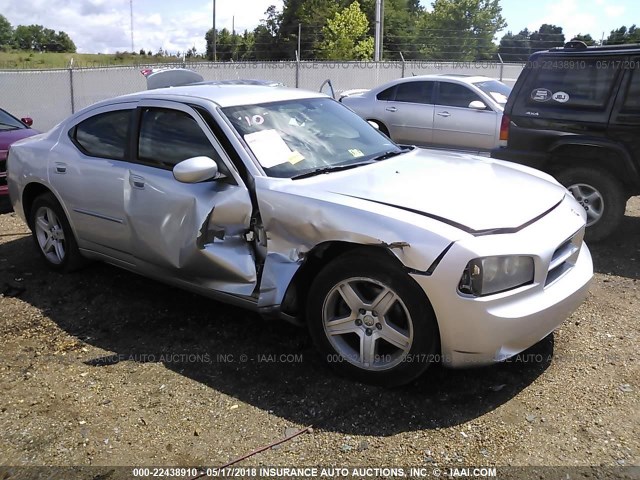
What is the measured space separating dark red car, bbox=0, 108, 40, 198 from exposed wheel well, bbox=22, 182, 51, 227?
8.87 ft

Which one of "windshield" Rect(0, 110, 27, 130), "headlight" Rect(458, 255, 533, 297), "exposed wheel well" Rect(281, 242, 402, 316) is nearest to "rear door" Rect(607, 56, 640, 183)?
"headlight" Rect(458, 255, 533, 297)

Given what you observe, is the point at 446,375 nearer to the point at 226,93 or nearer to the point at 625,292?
the point at 625,292

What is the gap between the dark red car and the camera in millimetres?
7605

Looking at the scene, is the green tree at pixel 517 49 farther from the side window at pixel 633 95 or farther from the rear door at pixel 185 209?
the rear door at pixel 185 209

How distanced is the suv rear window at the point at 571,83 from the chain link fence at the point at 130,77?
11.4 meters

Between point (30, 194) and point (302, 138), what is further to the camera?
point (30, 194)

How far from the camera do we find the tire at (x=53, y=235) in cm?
479

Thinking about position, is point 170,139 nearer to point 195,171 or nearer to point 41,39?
point 195,171

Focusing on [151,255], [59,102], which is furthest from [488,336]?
[59,102]

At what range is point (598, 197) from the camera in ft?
18.5

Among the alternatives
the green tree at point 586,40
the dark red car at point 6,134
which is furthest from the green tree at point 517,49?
the dark red car at point 6,134

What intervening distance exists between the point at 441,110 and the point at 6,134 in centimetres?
668

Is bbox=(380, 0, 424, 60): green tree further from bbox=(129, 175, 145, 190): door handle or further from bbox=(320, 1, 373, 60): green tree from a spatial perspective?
bbox=(129, 175, 145, 190): door handle

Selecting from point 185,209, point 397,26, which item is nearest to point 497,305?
point 185,209
